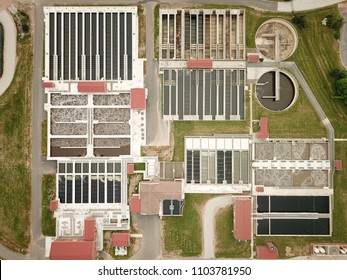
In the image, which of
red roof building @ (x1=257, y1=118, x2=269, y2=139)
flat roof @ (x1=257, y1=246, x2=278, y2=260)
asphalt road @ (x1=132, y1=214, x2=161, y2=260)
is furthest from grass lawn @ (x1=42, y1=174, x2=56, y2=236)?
red roof building @ (x1=257, y1=118, x2=269, y2=139)

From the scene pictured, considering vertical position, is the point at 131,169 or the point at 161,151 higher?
the point at 161,151

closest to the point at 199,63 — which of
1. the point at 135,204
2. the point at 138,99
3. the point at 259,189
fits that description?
the point at 138,99

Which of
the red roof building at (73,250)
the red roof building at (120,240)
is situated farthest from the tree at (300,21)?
the red roof building at (73,250)

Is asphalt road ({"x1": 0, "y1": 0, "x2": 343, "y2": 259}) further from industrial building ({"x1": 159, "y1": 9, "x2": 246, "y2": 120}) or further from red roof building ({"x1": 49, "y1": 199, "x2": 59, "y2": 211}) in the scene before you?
red roof building ({"x1": 49, "y1": 199, "x2": 59, "y2": 211})

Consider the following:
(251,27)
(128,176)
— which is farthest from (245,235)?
(251,27)

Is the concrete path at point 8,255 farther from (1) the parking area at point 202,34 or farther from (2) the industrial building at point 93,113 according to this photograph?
(1) the parking area at point 202,34

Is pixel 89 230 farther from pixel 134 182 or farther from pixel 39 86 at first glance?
pixel 39 86
